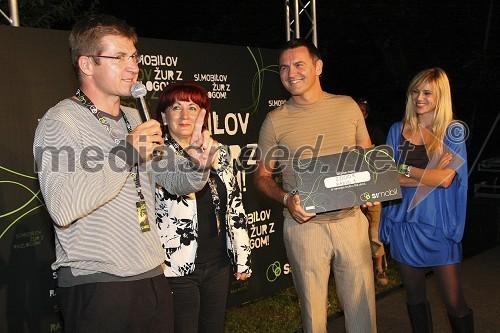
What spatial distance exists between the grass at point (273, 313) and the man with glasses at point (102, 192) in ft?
10.4

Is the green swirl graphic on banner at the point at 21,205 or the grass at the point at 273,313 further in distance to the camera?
the grass at the point at 273,313

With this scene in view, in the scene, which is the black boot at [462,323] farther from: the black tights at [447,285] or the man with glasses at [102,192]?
the man with glasses at [102,192]

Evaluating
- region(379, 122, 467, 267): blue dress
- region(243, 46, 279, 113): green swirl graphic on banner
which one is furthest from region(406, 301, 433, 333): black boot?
region(243, 46, 279, 113): green swirl graphic on banner

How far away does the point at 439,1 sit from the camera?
47.3 ft

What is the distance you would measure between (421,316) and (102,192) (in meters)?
2.85

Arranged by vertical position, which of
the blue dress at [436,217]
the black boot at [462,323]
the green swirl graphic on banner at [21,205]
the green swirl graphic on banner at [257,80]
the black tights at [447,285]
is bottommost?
the black boot at [462,323]

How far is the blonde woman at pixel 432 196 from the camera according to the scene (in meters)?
4.11

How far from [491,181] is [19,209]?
1159cm

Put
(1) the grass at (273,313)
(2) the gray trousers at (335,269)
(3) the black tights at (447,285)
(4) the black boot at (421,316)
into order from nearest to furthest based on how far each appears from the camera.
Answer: (2) the gray trousers at (335,269), (3) the black tights at (447,285), (4) the black boot at (421,316), (1) the grass at (273,313)

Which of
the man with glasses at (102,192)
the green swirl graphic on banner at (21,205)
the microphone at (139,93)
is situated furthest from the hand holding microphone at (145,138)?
the green swirl graphic on banner at (21,205)

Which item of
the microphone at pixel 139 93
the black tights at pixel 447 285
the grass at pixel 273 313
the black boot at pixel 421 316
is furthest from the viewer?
the grass at pixel 273 313

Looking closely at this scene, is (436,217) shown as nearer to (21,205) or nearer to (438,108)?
(438,108)

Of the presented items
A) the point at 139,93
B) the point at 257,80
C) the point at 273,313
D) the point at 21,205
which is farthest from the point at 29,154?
the point at 273,313

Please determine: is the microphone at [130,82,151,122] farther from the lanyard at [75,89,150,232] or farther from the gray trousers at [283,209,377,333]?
the gray trousers at [283,209,377,333]
